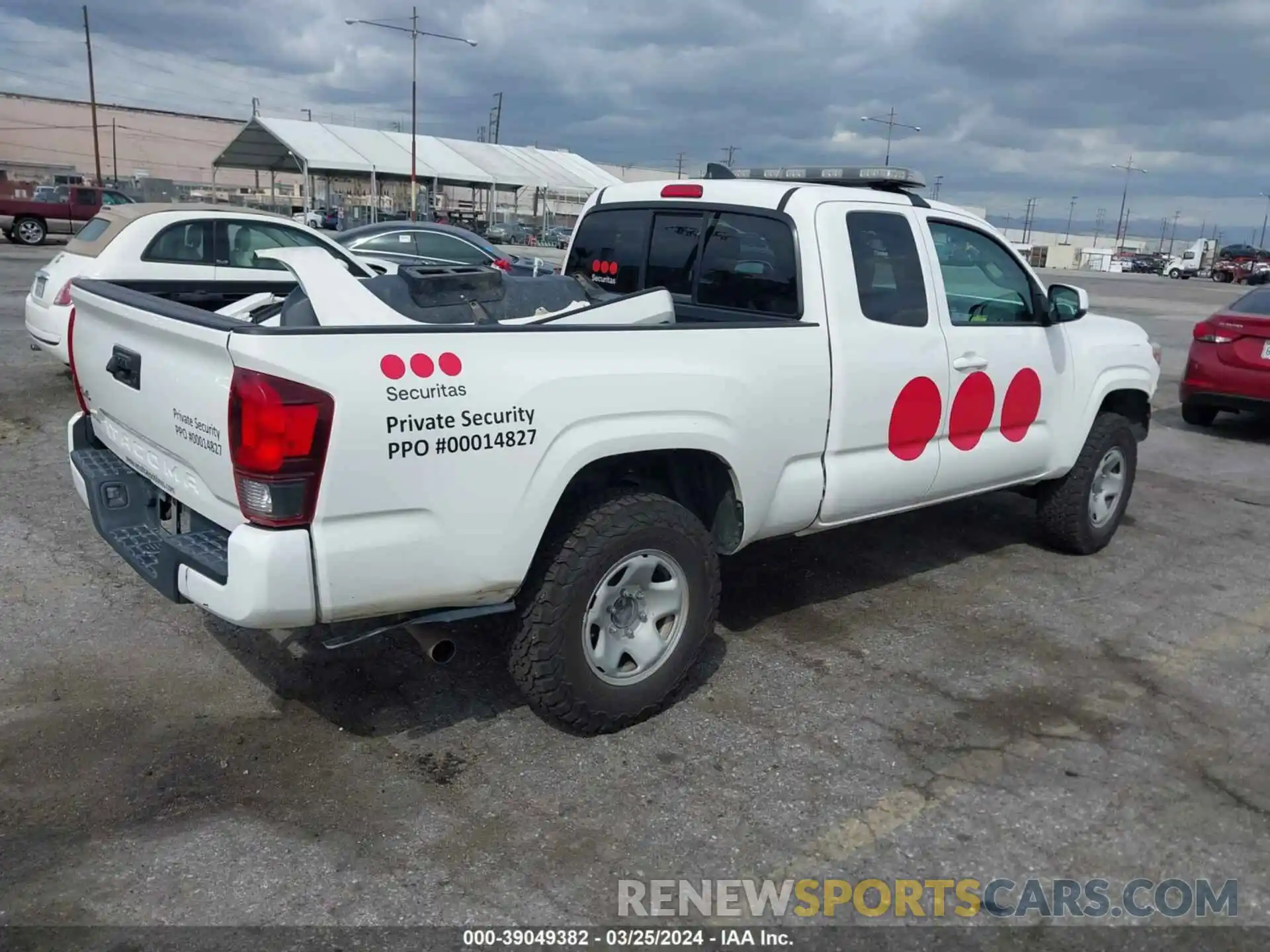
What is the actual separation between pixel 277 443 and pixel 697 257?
2584 mm

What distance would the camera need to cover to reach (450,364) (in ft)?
9.88

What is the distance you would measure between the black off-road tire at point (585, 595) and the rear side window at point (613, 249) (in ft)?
6.15

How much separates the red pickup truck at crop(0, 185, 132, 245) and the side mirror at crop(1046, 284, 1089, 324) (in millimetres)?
26698

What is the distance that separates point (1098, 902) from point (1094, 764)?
0.81 metres

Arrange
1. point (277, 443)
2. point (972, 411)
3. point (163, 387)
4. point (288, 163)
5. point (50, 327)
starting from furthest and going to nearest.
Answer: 1. point (288, 163)
2. point (50, 327)
3. point (972, 411)
4. point (163, 387)
5. point (277, 443)

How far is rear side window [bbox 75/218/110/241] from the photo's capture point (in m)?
9.05

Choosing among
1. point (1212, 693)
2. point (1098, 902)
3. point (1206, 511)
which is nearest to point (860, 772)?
point (1098, 902)

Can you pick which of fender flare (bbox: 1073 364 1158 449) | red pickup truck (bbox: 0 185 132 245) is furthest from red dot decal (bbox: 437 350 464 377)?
red pickup truck (bbox: 0 185 132 245)

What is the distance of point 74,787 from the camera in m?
3.26

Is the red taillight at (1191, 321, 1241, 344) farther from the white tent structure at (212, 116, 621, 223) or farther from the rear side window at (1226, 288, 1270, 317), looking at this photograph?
the white tent structure at (212, 116, 621, 223)

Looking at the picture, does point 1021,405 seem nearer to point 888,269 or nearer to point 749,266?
point 888,269

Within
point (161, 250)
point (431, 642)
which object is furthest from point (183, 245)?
point (431, 642)

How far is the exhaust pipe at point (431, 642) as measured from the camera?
332 cm

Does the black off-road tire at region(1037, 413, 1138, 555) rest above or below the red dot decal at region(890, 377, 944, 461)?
below
